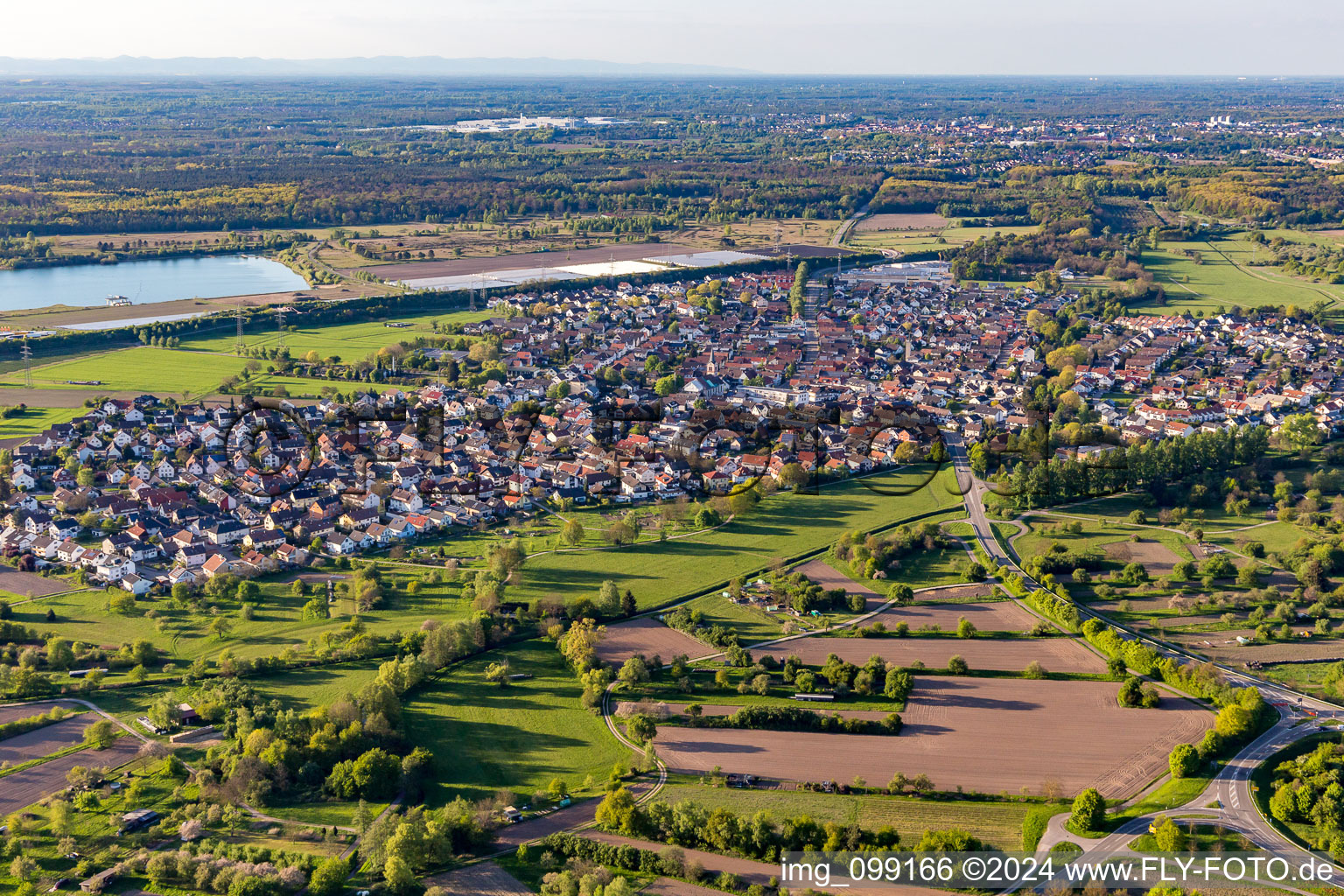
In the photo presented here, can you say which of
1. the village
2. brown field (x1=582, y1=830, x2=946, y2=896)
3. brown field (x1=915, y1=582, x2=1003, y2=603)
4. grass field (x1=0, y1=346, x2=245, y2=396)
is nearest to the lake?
grass field (x1=0, y1=346, x2=245, y2=396)

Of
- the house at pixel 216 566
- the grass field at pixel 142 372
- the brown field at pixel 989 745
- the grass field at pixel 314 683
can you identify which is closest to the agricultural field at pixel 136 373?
the grass field at pixel 142 372

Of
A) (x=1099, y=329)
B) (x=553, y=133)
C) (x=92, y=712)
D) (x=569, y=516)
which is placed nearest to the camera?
(x=92, y=712)

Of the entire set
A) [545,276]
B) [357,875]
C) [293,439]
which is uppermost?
[545,276]

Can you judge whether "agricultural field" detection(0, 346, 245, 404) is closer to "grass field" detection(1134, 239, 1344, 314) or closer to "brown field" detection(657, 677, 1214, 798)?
"brown field" detection(657, 677, 1214, 798)

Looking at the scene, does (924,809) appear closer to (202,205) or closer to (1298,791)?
(1298,791)

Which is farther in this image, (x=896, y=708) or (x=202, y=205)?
(x=202, y=205)

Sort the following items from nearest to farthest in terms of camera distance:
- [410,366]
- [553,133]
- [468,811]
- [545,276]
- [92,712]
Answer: [468,811], [92,712], [410,366], [545,276], [553,133]

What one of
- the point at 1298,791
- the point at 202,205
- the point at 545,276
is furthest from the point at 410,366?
the point at 202,205
